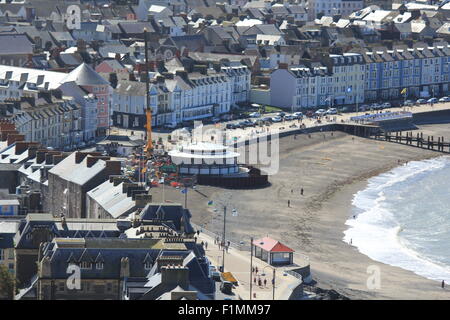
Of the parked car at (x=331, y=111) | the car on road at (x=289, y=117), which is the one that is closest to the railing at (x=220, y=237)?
the car on road at (x=289, y=117)

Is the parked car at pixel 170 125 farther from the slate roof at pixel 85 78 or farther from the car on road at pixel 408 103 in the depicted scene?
the car on road at pixel 408 103

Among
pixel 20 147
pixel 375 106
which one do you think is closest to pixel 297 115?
pixel 375 106

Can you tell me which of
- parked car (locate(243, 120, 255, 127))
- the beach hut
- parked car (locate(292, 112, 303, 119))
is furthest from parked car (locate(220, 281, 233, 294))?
parked car (locate(292, 112, 303, 119))

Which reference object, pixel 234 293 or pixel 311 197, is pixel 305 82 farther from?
pixel 234 293

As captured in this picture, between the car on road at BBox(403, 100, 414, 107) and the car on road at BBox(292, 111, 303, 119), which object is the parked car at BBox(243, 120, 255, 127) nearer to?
the car on road at BBox(292, 111, 303, 119)

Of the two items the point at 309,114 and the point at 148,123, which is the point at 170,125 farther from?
the point at 309,114

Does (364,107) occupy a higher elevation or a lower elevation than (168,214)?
lower
